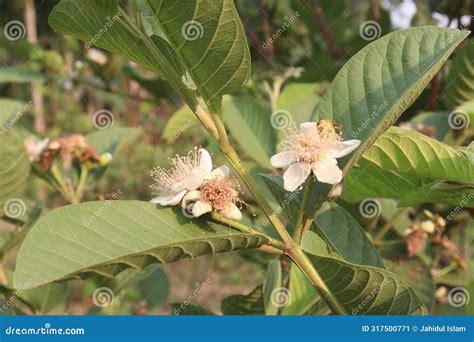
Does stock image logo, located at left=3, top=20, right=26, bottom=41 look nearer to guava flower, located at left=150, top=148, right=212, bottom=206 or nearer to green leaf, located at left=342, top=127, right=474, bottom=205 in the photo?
guava flower, located at left=150, top=148, right=212, bottom=206

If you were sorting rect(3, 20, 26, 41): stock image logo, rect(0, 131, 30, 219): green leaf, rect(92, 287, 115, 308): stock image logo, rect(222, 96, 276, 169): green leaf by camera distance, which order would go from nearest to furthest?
rect(0, 131, 30, 219): green leaf, rect(92, 287, 115, 308): stock image logo, rect(222, 96, 276, 169): green leaf, rect(3, 20, 26, 41): stock image logo

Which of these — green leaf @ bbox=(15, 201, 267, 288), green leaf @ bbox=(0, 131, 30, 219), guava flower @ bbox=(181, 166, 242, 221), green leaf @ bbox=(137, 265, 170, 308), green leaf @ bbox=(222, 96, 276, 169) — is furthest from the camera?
green leaf @ bbox=(137, 265, 170, 308)

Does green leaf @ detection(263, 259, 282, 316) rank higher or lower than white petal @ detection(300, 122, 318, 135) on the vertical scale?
lower

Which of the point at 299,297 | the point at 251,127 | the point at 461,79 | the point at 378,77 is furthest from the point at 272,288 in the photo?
the point at 461,79

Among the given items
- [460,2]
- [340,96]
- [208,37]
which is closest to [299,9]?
[460,2]

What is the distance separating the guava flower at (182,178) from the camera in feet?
2.48

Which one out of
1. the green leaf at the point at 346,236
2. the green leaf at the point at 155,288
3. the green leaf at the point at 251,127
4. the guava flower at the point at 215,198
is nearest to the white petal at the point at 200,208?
the guava flower at the point at 215,198

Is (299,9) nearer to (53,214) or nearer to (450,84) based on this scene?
(450,84)

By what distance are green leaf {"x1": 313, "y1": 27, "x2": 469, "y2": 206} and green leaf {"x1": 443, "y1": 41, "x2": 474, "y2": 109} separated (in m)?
0.56

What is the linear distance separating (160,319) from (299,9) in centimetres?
107

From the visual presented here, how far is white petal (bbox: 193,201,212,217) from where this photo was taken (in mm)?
730

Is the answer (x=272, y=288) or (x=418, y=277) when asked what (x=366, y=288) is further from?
(x=418, y=277)

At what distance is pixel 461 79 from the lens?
1339 mm

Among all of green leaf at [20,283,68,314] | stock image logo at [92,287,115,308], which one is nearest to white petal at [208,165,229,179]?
stock image logo at [92,287,115,308]
